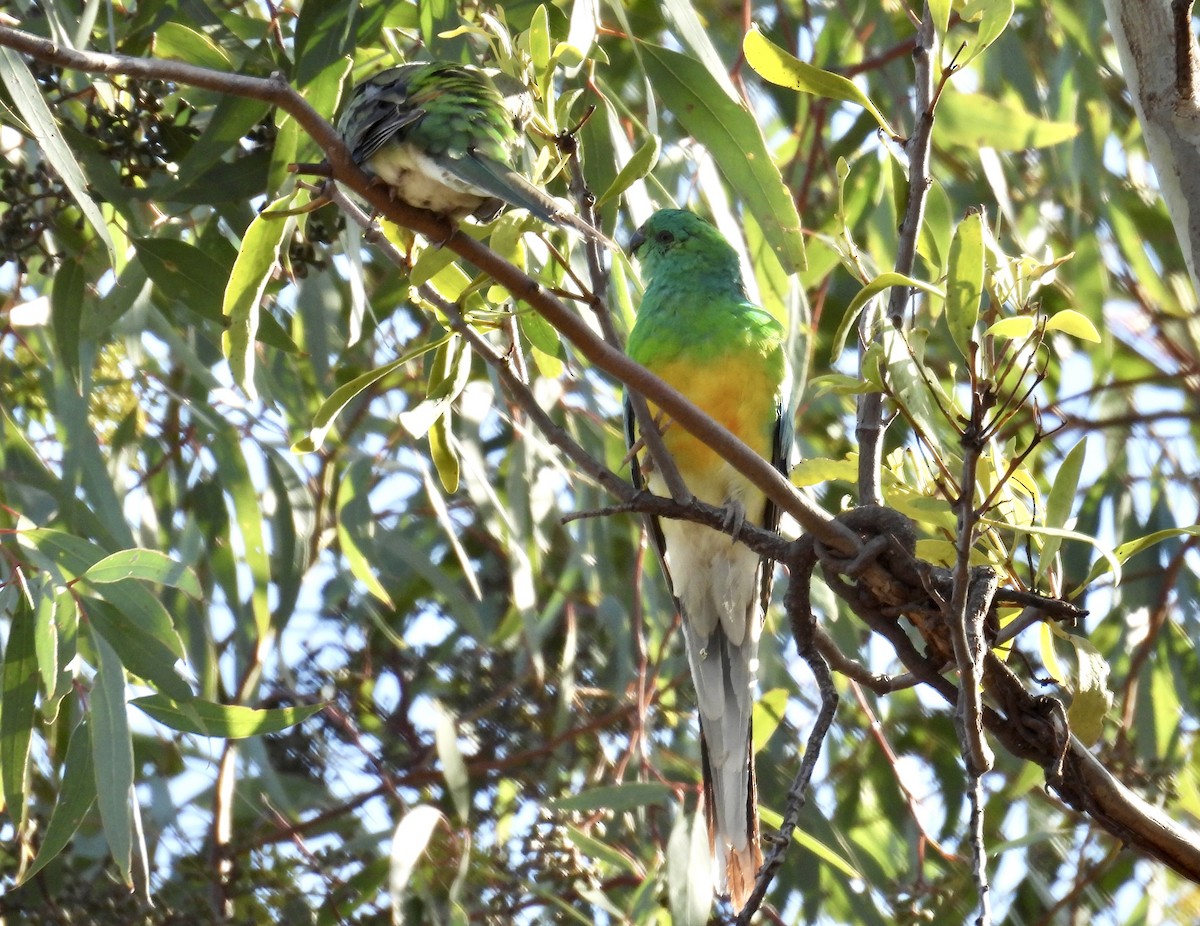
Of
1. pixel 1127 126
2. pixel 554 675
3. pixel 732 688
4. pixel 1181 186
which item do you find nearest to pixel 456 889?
pixel 732 688

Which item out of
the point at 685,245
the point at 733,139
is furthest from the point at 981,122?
the point at 733,139

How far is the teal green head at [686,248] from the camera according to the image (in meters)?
2.97

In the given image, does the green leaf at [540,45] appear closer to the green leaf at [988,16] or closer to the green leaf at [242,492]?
the green leaf at [988,16]

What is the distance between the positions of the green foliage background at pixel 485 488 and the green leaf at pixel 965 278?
7cm

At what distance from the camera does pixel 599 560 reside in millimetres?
3502

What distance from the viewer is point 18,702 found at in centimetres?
238

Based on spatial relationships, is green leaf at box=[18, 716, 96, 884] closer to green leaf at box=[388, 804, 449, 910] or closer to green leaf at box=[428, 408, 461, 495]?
green leaf at box=[388, 804, 449, 910]

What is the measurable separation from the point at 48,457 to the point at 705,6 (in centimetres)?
222

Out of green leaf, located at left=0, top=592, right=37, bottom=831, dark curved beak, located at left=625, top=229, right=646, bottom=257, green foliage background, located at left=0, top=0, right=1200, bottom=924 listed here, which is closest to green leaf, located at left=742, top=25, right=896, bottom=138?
green foliage background, located at left=0, top=0, right=1200, bottom=924

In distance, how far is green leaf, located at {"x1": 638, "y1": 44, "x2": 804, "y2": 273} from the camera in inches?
74.1

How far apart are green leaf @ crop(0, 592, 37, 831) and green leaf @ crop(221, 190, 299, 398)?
3.13 feet

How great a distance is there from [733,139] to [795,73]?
1.69 ft

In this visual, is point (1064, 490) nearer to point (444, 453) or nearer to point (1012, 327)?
point (1012, 327)

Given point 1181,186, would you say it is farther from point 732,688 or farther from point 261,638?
point 261,638
